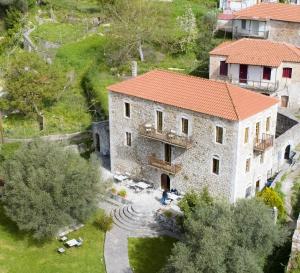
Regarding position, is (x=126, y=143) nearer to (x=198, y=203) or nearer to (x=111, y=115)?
(x=111, y=115)

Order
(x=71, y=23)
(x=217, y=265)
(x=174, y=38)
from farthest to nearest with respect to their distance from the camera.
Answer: (x=71, y=23) → (x=174, y=38) → (x=217, y=265)

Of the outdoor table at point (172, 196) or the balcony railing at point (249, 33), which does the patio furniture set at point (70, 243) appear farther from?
the balcony railing at point (249, 33)

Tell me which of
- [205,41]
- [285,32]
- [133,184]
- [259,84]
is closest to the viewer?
[133,184]

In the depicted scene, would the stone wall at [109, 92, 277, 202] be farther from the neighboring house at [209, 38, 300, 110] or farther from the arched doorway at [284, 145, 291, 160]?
the neighboring house at [209, 38, 300, 110]

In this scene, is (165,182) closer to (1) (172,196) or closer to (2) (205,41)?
(1) (172,196)

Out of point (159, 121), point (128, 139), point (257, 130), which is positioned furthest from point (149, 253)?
point (257, 130)

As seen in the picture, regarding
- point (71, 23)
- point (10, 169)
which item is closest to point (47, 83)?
point (10, 169)

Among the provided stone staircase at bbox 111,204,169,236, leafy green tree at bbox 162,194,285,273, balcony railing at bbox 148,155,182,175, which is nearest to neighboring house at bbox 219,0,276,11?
balcony railing at bbox 148,155,182,175
